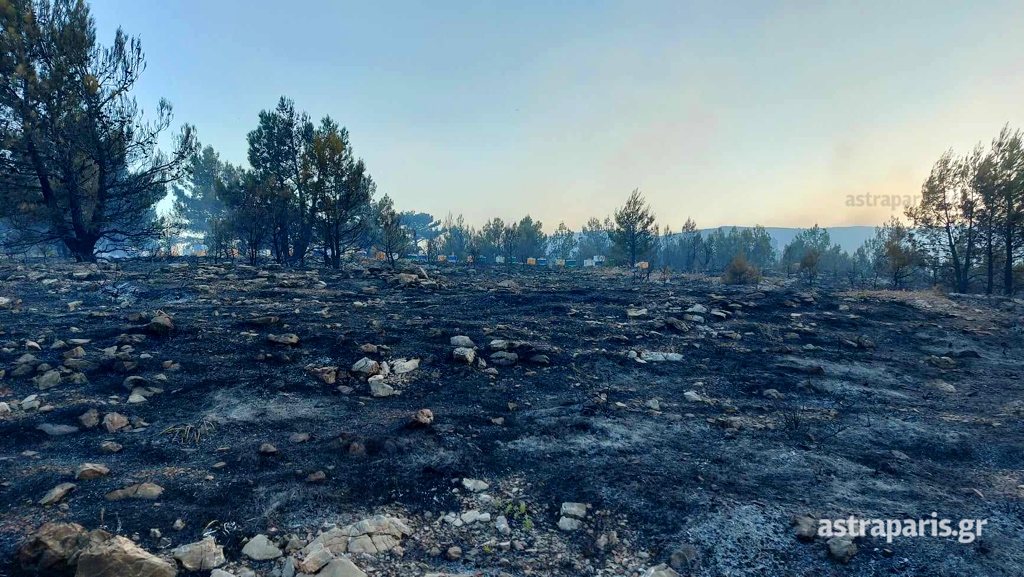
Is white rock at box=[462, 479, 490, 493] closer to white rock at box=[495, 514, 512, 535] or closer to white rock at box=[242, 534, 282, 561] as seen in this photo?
white rock at box=[495, 514, 512, 535]

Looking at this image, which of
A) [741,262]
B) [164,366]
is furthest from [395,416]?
[741,262]

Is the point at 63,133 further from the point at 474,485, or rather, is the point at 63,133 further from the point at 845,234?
the point at 845,234

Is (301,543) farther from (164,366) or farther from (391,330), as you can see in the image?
(391,330)

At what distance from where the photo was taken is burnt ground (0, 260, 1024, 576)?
270cm

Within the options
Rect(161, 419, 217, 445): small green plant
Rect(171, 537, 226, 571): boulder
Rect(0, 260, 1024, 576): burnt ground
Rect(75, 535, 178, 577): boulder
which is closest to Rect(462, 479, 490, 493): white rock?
Rect(0, 260, 1024, 576): burnt ground

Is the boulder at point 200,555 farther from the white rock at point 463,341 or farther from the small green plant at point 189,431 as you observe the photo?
the white rock at point 463,341

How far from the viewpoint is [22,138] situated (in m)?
14.0

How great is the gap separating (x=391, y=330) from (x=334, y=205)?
13.9 metres

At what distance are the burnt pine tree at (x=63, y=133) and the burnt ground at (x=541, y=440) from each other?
940 cm

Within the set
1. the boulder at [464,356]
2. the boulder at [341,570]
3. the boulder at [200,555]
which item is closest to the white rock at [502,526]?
the boulder at [341,570]

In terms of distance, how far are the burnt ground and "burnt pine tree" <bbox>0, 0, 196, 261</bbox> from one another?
940 cm

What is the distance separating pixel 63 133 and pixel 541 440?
19.9m

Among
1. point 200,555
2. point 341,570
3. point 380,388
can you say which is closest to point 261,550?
point 200,555

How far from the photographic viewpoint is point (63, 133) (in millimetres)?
14477
